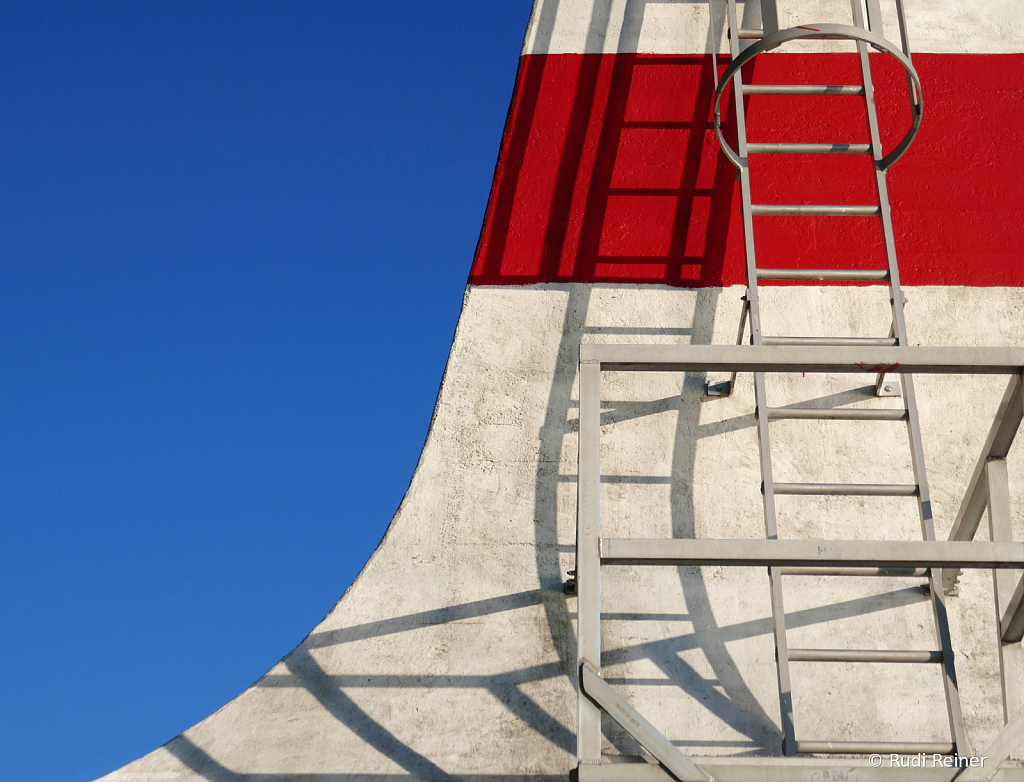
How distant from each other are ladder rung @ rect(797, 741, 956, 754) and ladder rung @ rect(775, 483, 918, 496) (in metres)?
0.89

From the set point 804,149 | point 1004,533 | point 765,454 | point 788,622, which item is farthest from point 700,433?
point 1004,533

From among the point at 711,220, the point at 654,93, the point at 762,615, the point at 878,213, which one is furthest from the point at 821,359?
the point at 654,93

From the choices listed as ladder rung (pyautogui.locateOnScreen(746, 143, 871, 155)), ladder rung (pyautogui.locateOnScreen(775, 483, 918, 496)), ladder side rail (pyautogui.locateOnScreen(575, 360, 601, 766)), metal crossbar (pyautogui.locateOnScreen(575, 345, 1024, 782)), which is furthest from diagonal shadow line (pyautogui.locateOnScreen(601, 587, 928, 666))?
ladder rung (pyautogui.locateOnScreen(746, 143, 871, 155))

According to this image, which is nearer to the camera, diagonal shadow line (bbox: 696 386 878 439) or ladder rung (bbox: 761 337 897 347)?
ladder rung (bbox: 761 337 897 347)

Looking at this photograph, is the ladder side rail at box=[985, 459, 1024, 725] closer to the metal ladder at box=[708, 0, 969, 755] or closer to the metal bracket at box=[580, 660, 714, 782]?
the metal ladder at box=[708, 0, 969, 755]

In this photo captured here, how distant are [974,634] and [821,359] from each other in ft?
6.31

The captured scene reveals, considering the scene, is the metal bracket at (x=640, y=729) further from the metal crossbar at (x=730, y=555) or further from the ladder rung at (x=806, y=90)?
the ladder rung at (x=806, y=90)

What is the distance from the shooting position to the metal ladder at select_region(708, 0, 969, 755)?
3396mm

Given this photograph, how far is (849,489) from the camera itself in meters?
3.88

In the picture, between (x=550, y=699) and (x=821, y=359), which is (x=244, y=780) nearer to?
(x=550, y=699)

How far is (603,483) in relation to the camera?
4.52 metres

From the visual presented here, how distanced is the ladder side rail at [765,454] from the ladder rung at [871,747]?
69 millimetres

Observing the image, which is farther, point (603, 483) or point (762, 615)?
point (603, 483)

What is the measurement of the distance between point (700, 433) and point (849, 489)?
0.86 metres
